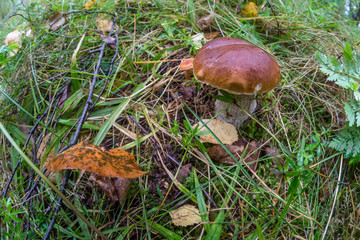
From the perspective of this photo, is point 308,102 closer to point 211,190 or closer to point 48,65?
point 211,190

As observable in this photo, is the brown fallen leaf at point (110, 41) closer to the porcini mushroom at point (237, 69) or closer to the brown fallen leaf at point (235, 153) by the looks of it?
the porcini mushroom at point (237, 69)

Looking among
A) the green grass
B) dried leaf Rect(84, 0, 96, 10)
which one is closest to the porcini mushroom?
the green grass

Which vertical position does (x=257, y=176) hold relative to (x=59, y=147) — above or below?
below

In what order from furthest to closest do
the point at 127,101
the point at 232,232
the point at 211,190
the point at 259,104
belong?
1. the point at 259,104
2. the point at 127,101
3. the point at 211,190
4. the point at 232,232

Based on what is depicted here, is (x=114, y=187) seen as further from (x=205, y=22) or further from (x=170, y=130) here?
(x=205, y=22)

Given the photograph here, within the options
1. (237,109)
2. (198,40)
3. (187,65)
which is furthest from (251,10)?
(237,109)

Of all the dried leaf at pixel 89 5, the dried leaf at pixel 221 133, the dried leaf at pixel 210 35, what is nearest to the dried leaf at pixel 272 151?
the dried leaf at pixel 221 133

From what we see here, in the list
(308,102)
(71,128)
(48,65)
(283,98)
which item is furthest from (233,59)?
Answer: (48,65)
